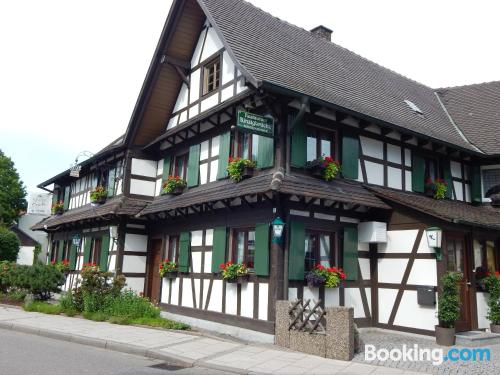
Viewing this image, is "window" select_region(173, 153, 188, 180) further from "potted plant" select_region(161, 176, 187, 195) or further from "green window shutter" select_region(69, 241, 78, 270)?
"green window shutter" select_region(69, 241, 78, 270)

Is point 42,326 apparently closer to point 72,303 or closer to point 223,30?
point 72,303

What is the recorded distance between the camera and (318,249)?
11.8 metres

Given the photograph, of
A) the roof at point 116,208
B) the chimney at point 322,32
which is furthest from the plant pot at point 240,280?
the chimney at point 322,32

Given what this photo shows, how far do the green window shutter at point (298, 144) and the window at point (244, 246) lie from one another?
2.11 meters

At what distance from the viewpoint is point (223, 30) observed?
13.1 m

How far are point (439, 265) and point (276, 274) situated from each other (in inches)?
162

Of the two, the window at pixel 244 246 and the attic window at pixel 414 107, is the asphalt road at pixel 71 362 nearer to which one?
the window at pixel 244 246

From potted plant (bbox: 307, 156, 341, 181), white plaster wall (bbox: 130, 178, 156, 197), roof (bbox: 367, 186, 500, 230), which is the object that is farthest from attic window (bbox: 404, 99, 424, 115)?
white plaster wall (bbox: 130, 178, 156, 197)

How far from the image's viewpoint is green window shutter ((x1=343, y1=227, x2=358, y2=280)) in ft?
39.4

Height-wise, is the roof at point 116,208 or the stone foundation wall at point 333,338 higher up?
the roof at point 116,208

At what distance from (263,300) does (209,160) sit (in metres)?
5.06

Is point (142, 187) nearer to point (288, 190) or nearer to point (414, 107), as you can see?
point (288, 190)

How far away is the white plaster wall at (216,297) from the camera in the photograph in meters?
12.4

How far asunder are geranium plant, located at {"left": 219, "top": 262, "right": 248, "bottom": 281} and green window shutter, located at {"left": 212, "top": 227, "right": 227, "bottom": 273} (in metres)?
0.59
